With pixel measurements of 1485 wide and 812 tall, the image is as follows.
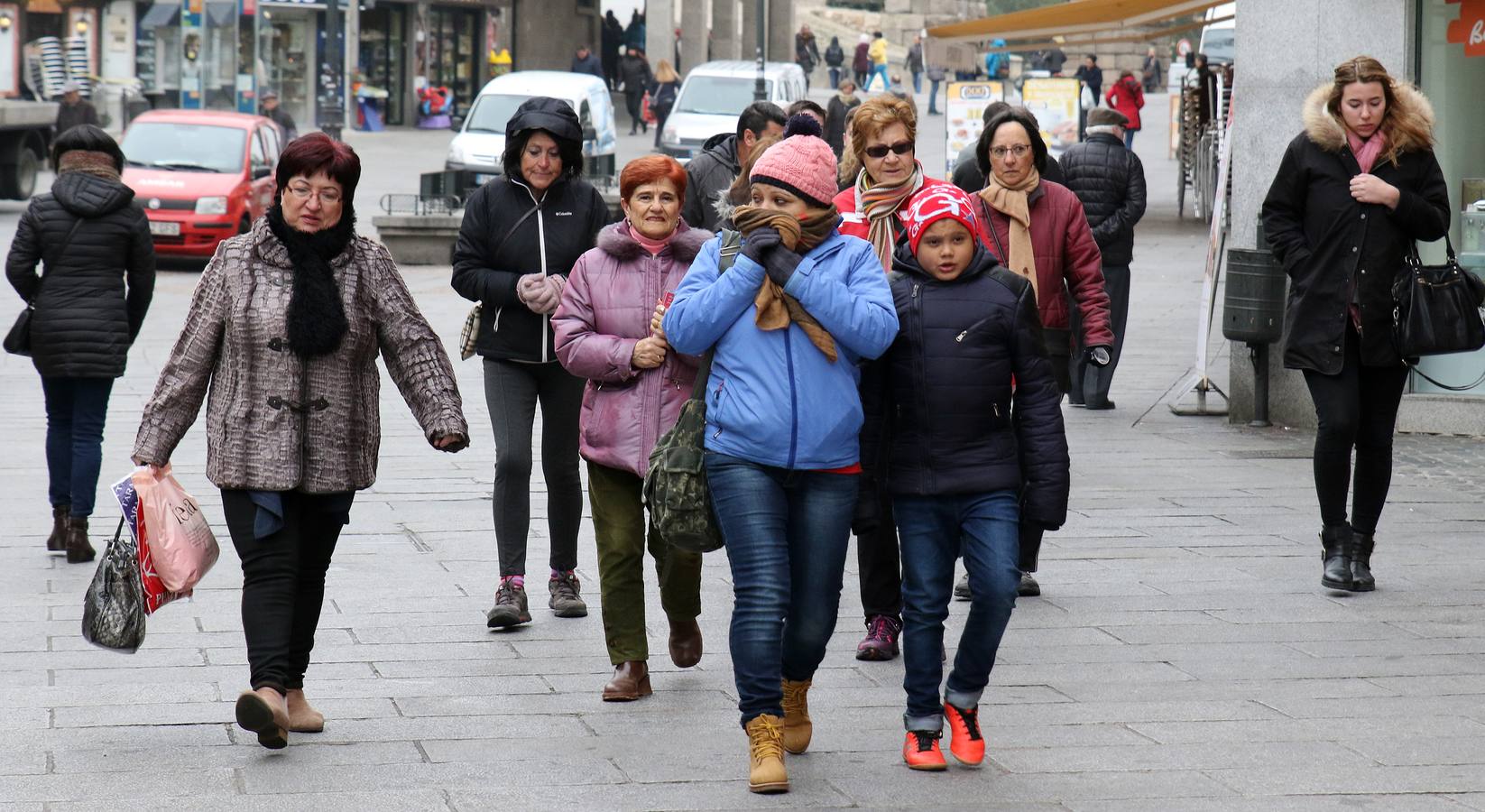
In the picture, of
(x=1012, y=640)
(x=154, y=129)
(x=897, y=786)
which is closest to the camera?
(x=897, y=786)

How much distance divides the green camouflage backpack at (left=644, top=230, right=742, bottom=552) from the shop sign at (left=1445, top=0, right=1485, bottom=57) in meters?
7.01

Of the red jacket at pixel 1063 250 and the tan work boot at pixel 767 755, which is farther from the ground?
Result: the red jacket at pixel 1063 250

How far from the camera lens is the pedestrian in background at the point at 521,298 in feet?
21.4

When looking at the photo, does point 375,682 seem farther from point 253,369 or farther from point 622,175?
point 622,175

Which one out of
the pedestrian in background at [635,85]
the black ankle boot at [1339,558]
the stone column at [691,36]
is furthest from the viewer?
the stone column at [691,36]

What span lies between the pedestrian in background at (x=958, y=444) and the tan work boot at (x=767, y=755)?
0.41m

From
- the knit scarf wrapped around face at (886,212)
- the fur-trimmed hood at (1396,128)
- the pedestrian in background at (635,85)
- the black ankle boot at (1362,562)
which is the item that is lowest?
the black ankle boot at (1362,562)

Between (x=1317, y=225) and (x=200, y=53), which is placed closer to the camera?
(x=1317, y=225)

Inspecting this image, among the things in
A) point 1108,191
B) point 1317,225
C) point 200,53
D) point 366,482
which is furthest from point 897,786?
point 200,53

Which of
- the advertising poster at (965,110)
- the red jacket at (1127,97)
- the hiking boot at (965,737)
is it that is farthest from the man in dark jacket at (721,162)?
the red jacket at (1127,97)

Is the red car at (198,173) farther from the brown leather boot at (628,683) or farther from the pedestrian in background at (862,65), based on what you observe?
the pedestrian in background at (862,65)

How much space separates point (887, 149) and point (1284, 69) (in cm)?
537

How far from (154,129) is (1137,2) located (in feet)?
35.6

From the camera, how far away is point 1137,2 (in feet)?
67.3
